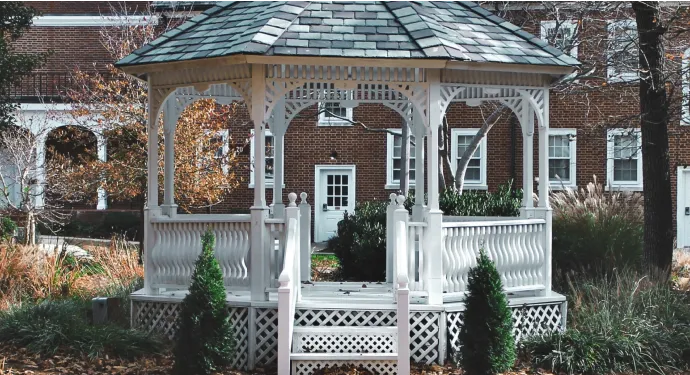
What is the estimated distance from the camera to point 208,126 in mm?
21594

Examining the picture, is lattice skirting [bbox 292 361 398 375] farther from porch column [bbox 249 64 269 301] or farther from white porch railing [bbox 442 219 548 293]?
white porch railing [bbox 442 219 548 293]

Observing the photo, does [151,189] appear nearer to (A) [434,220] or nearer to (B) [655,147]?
(A) [434,220]

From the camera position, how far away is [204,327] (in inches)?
380

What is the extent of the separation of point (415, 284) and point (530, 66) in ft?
10.2

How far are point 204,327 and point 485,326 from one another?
2.91 meters

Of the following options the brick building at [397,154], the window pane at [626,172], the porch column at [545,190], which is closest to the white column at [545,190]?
the porch column at [545,190]

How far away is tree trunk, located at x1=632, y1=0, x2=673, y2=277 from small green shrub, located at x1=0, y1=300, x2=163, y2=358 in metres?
7.61

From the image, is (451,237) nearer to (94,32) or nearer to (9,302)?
(9,302)

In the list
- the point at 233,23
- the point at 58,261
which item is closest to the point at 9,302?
the point at 58,261

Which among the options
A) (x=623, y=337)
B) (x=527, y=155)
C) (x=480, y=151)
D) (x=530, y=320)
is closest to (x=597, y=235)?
(x=527, y=155)

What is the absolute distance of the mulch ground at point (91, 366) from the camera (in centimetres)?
1003

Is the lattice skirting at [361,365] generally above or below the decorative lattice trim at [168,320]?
below

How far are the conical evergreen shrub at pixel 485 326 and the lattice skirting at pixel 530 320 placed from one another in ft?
4.92

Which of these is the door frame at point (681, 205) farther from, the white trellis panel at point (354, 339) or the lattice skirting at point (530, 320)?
the white trellis panel at point (354, 339)
